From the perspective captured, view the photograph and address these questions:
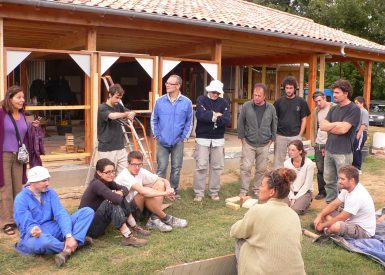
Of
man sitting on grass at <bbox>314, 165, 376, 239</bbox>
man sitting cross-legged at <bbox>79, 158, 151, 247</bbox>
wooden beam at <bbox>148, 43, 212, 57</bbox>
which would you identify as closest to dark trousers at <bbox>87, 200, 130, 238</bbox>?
man sitting cross-legged at <bbox>79, 158, 151, 247</bbox>

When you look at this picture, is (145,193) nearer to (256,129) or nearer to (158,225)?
(158,225)

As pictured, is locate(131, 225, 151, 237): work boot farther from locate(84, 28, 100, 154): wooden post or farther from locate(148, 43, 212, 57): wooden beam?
locate(148, 43, 212, 57): wooden beam

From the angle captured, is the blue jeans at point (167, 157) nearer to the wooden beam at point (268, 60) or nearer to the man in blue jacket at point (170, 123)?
the man in blue jacket at point (170, 123)

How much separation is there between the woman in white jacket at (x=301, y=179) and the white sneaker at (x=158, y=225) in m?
1.86

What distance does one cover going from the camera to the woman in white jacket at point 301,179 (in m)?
5.97

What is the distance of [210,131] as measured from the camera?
629cm

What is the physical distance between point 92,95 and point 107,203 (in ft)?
9.42

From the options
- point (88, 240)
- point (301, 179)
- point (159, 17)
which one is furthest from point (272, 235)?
point (159, 17)

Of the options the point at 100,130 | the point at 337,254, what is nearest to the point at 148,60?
the point at 100,130

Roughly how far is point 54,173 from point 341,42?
6976 mm

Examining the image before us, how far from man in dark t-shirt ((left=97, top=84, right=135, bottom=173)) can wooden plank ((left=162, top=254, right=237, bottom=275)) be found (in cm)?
234

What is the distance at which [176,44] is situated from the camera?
31.9ft

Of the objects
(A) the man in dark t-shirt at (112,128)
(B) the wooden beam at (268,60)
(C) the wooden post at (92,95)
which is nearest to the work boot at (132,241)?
(A) the man in dark t-shirt at (112,128)

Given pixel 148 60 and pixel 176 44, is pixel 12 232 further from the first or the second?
pixel 176 44
